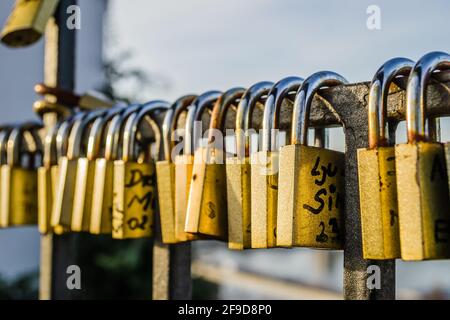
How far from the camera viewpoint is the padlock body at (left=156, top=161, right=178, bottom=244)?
0.95 m

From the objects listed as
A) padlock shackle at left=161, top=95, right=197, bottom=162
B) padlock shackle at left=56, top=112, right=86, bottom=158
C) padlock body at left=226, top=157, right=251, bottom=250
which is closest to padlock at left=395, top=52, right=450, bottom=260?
padlock body at left=226, top=157, right=251, bottom=250

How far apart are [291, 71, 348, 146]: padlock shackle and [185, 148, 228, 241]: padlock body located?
135 millimetres

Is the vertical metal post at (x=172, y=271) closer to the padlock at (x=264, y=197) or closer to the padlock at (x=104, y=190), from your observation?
the padlock at (x=104, y=190)

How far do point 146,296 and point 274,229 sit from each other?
200cm

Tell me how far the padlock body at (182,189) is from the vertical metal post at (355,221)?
237mm

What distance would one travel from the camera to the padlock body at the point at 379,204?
66cm

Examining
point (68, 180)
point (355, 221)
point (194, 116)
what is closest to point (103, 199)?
point (68, 180)

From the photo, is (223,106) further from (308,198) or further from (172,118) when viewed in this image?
(308,198)

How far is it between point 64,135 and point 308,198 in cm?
66

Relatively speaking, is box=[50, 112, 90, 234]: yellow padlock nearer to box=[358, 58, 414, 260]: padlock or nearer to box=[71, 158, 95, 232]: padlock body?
box=[71, 158, 95, 232]: padlock body

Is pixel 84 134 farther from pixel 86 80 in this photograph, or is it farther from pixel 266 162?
pixel 86 80

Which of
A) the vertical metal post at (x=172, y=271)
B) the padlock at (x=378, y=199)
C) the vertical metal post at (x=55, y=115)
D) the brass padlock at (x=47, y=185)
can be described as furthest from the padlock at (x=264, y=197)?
the vertical metal post at (x=55, y=115)

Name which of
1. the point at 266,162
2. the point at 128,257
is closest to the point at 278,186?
the point at 266,162

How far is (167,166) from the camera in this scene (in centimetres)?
96
